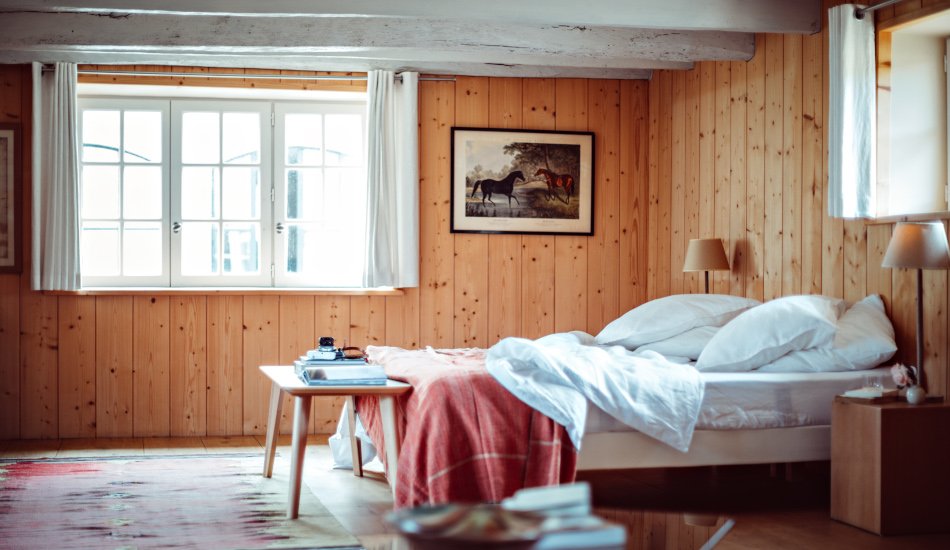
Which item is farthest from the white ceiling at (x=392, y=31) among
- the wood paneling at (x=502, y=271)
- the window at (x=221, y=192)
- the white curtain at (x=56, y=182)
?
the window at (x=221, y=192)

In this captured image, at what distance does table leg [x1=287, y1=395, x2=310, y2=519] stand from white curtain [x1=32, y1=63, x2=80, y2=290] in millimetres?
2540

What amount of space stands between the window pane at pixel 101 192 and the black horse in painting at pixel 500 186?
2150 millimetres

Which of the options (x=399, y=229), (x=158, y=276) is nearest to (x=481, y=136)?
(x=399, y=229)

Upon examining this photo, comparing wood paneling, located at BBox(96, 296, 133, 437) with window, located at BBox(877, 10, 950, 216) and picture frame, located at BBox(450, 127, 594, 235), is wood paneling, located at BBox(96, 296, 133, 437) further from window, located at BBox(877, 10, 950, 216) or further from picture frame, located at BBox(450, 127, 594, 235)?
window, located at BBox(877, 10, 950, 216)

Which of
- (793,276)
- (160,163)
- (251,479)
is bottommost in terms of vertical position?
(251,479)

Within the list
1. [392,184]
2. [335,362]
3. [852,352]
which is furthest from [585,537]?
[392,184]

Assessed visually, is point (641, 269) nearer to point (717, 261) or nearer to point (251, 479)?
point (717, 261)

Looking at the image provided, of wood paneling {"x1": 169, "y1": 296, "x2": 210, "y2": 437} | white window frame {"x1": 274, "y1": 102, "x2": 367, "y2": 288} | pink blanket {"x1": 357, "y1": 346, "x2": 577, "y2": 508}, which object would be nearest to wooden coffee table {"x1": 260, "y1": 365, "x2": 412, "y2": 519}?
pink blanket {"x1": 357, "y1": 346, "x2": 577, "y2": 508}

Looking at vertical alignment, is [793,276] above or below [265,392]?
above

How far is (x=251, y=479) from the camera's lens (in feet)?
14.9

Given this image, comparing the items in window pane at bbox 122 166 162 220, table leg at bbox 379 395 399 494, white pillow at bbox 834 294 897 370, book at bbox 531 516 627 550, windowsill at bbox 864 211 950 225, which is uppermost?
window pane at bbox 122 166 162 220

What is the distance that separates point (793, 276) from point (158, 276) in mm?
3607

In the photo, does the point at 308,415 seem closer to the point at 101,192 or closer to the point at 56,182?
the point at 56,182

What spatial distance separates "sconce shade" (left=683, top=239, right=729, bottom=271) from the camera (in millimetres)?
5250
